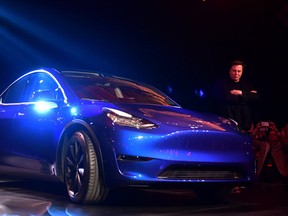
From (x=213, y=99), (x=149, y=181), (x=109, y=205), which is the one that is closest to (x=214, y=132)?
(x=149, y=181)

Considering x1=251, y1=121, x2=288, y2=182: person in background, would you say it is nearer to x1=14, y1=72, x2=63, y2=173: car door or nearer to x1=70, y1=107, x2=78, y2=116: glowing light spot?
x1=14, y1=72, x2=63, y2=173: car door

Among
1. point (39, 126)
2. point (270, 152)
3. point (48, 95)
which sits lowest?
point (270, 152)

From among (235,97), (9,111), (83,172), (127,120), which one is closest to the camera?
(127,120)

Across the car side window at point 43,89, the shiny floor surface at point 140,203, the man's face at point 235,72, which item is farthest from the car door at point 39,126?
the man's face at point 235,72

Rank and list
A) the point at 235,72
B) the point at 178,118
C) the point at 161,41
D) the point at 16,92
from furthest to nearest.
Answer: the point at 161,41, the point at 235,72, the point at 16,92, the point at 178,118

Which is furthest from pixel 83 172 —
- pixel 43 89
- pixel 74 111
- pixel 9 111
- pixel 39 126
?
pixel 9 111

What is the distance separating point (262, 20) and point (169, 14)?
3149 mm

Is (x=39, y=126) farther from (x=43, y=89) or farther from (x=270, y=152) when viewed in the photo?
(x=270, y=152)

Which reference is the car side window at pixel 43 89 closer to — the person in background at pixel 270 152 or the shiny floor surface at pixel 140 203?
the shiny floor surface at pixel 140 203

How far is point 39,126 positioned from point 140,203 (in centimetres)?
150

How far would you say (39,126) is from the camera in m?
6.42

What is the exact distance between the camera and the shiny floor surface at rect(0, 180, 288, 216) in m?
5.45

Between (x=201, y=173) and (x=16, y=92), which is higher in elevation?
(x=16, y=92)

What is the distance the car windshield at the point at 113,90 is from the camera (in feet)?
21.1
